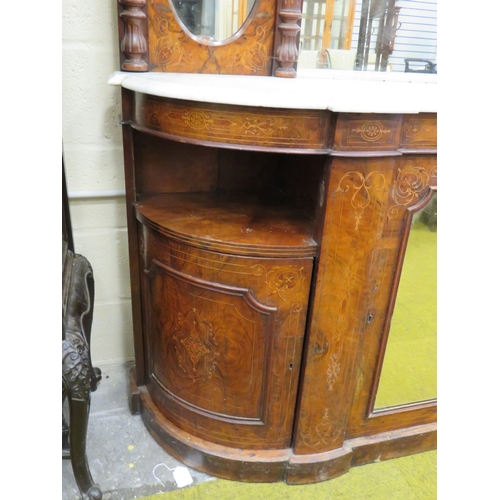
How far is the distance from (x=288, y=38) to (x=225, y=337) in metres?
0.89

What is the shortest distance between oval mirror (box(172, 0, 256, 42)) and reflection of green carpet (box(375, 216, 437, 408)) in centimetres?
77

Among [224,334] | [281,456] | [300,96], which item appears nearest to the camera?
[300,96]

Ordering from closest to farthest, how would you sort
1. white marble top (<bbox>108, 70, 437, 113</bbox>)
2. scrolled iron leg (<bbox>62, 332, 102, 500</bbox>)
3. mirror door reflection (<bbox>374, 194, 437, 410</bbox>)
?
white marble top (<bbox>108, 70, 437, 113</bbox>) → scrolled iron leg (<bbox>62, 332, 102, 500</bbox>) → mirror door reflection (<bbox>374, 194, 437, 410</bbox>)

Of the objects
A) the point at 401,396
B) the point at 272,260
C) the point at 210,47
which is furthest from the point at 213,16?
the point at 401,396

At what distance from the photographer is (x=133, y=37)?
4.20ft

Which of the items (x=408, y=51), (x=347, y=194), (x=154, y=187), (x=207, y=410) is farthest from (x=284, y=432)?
(x=408, y=51)

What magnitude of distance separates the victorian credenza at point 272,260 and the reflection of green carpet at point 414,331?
33mm

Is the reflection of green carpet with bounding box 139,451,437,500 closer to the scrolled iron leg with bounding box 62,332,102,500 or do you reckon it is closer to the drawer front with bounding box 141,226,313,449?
the drawer front with bounding box 141,226,313,449

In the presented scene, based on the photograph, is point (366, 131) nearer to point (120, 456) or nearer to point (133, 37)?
point (133, 37)

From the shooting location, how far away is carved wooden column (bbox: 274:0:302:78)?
52.7 inches

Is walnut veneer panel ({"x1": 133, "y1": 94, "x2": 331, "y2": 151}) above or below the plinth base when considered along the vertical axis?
above

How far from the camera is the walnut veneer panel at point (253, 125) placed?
1.02 meters

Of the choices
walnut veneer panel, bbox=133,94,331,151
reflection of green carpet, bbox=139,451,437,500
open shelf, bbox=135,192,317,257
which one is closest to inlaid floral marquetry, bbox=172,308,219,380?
open shelf, bbox=135,192,317,257

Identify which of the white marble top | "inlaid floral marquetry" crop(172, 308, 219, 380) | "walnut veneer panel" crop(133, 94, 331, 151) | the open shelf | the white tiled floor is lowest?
the white tiled floor
